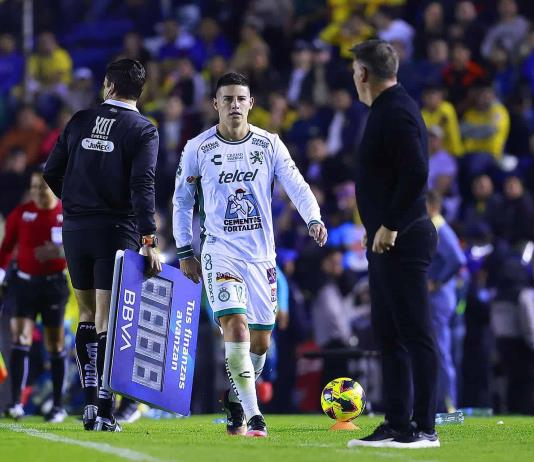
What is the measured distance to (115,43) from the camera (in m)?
23.6

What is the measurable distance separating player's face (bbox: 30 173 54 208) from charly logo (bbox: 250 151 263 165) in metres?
3.71

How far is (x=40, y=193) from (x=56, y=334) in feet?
4.50

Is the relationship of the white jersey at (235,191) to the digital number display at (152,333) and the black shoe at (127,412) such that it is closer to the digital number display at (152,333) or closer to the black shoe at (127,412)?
the digital number display at (152,333)

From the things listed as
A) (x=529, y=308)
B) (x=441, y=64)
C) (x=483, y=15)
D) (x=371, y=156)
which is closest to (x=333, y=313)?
(x=529, y=308)

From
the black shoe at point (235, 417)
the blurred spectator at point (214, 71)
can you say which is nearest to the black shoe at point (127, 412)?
the black shoe at point (235, 417)

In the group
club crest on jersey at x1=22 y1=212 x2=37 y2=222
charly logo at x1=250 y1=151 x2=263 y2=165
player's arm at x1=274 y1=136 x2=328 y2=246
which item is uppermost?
club crest on jersey at x1=22 y1=212 x2=37 y2=222

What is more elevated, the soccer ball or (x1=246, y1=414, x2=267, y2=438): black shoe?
the soccer ball

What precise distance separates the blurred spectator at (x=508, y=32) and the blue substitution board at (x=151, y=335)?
10656 mm

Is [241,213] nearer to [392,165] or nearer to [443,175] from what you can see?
[392,165]

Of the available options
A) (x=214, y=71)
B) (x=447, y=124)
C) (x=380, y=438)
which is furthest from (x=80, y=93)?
(x=380, y=438)

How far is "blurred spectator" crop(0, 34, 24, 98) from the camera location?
22516 millimetres

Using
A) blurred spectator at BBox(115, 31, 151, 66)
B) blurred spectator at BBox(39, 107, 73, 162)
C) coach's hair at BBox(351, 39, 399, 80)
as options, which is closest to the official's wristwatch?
coach's hair at BBox(351, 39, 399, 80)

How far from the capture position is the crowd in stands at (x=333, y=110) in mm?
16500

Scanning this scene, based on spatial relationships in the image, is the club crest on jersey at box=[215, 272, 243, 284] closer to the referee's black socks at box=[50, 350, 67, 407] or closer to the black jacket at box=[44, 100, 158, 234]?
the black jacket at box=[44, 100, 158, 234]
